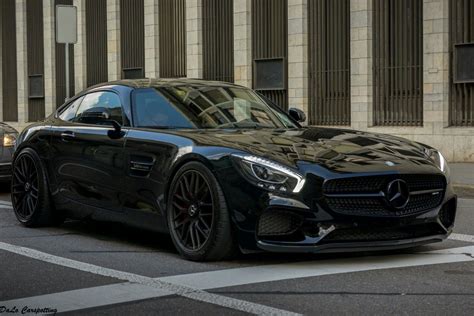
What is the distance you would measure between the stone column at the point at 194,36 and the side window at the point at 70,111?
13301mm

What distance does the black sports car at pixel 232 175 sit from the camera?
5953mm

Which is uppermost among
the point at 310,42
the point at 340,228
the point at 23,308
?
the point at 310,42

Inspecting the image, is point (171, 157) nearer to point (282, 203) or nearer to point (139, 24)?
point (282, 203)

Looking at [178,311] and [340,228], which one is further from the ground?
[340,228]

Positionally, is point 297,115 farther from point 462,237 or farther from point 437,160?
point 462,237

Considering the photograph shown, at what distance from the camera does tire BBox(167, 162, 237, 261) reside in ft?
20.3

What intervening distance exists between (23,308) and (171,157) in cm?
197

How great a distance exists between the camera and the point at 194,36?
2181cm

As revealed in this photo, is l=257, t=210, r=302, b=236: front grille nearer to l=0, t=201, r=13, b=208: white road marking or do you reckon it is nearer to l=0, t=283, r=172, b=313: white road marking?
l=0, t=283, r=172, b=313: white road marking

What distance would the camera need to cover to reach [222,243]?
622 centimetres

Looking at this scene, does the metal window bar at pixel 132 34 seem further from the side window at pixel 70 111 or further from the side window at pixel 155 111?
the side window at pixel 155 111

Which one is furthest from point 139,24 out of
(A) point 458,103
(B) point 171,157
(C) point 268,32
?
(B) point 171,157

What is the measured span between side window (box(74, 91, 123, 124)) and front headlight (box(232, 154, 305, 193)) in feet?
6.02

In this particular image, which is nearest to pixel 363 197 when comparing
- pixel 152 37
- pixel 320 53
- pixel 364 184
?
pixel 364 184
